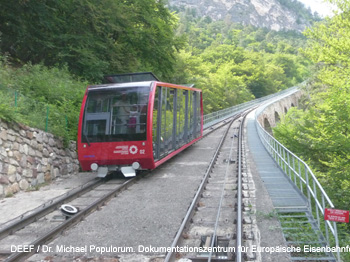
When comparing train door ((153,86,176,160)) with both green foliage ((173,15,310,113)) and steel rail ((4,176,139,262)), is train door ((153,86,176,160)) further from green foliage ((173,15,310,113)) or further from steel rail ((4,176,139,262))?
green foliage ((173,15,310,113))

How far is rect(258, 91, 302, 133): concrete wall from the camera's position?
49.2 m

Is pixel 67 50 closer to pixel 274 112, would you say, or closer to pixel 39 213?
pixel 39 213

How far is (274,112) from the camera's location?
60.4m

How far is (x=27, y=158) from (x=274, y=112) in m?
55.2

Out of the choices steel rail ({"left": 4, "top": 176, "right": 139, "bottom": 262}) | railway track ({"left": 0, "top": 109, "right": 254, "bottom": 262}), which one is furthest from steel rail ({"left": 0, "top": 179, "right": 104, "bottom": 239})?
steel rail ({"left": 4, "top": 176, "right": 139, "bottom": 262})

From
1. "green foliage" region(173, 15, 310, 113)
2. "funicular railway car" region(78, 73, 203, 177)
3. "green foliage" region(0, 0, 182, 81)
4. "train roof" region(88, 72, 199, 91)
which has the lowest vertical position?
"funicular railway car" region(78, 73, 203, 177)

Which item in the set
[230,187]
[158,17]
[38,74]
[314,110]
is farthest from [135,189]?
[158,17]

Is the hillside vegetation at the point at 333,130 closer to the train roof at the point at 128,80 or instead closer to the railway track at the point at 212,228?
the railway track at the point at 212,228

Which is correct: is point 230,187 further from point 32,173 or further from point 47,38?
point 47,38

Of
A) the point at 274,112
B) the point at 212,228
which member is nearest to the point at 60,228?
the point at 212,228

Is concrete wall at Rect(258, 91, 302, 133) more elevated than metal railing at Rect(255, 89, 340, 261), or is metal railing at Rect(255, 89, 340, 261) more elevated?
concrete wall at Rect(258, 91, 302, 133)

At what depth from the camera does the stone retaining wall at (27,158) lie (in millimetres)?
8648

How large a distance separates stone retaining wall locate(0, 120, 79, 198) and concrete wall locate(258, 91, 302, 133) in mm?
33139

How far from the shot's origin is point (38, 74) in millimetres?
13758
